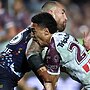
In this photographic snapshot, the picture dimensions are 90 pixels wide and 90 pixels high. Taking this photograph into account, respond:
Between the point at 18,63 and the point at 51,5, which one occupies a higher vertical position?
the point at 51,5

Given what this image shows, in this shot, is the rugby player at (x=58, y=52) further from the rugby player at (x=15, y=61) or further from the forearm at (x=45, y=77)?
the rugby player at (x=15, y=61)

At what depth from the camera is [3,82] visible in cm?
521

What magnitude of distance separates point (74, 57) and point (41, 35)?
1.18ft

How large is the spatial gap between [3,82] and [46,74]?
1.49 feet

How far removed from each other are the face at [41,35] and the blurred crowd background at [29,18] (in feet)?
9.07

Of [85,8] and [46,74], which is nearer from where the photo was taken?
[46,74]

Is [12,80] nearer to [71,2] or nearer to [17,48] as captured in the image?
[17,48]

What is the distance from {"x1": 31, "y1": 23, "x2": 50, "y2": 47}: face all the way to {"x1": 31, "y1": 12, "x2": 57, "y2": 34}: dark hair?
0.04 meters

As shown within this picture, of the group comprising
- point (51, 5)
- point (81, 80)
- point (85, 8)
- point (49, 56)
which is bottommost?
point (85, 8)

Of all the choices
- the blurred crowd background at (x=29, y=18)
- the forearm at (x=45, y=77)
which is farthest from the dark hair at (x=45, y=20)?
the blurred crowd background at (x=29, y=18)

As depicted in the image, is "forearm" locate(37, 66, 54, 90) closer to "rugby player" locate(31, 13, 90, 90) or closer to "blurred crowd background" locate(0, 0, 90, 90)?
"rugby player" locate(31, 13, 90, 90)

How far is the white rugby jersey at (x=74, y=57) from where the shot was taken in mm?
5008

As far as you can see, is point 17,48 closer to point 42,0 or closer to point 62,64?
point 62,64

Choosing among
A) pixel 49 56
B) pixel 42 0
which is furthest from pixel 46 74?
pixel 42 0
